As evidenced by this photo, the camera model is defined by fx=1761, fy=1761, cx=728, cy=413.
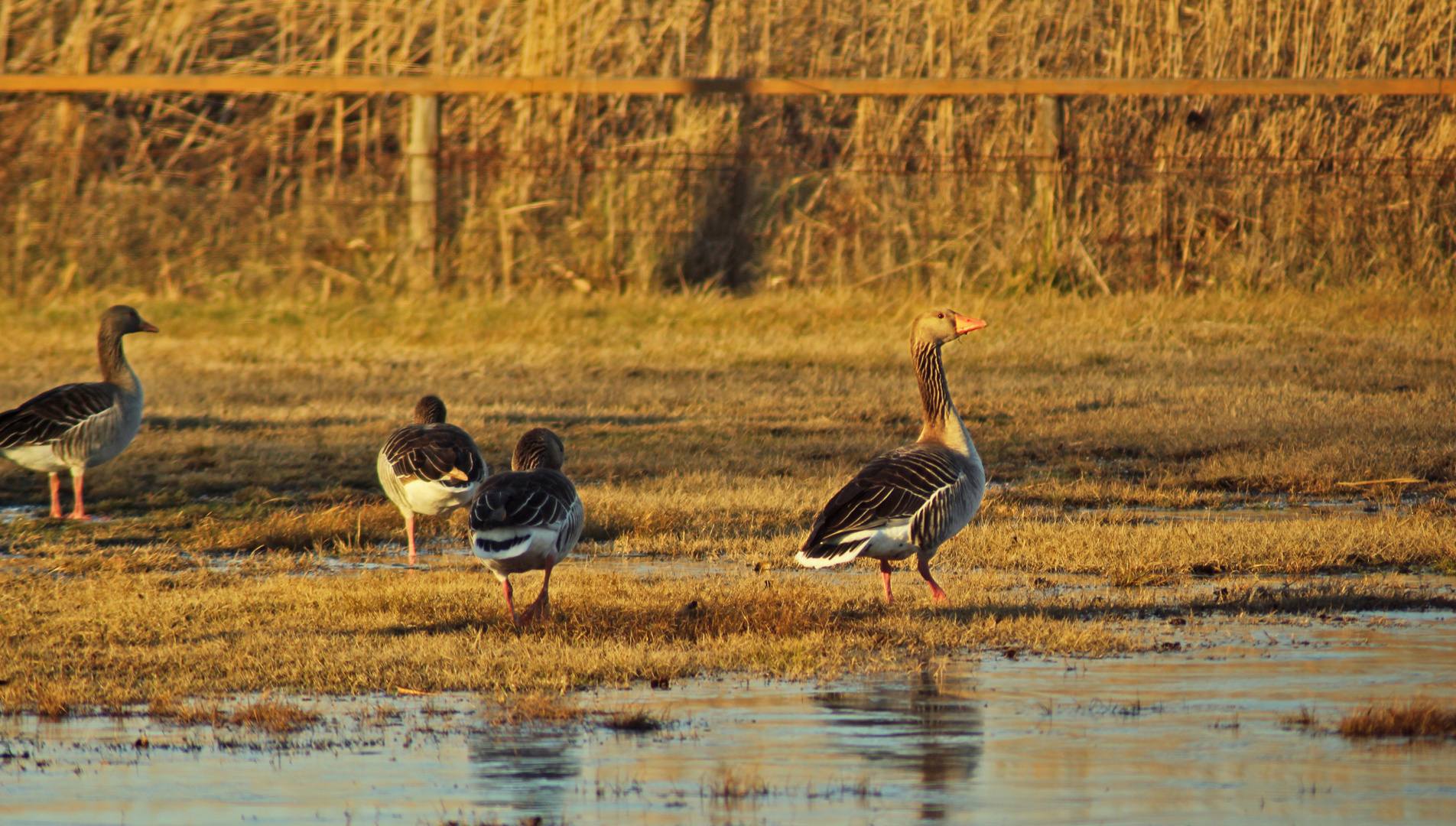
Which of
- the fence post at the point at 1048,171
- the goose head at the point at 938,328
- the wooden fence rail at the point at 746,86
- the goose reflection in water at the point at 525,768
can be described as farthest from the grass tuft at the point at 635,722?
the fence post at the point at 1048,171

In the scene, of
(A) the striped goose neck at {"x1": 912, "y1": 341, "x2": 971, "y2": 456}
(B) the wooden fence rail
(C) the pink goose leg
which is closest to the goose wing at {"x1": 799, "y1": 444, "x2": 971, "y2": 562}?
(C) the pink goose leg

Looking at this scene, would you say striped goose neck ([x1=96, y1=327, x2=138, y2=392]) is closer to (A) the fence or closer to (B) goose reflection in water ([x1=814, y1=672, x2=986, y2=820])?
(B) goose reflection in water ([x1=814, y1=672, x2=986, y2=820])

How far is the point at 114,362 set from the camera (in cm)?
1183

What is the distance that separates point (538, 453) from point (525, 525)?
1.51 metres

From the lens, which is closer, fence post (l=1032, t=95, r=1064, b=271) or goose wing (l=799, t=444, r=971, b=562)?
goose wing (l=799, t=444, r=971, b=562)

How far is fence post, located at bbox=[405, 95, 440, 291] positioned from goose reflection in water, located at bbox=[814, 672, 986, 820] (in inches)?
605

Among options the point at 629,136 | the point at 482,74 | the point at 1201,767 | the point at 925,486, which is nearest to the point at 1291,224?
the point at 629,136

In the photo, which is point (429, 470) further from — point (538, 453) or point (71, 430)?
point (71, 430)

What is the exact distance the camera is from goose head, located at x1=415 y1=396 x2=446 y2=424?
10766 mm

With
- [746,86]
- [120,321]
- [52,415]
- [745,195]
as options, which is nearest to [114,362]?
[120,321]

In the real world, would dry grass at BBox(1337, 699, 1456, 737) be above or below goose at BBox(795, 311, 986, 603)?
below

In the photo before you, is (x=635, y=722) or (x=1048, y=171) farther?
(x=1048, y=171)

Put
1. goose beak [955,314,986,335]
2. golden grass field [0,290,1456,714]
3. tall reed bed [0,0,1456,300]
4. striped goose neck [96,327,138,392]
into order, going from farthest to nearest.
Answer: tall reed bed [0,0,1456,300] < striped goose neck [96,327,138,392] < goose beak [955,314,986,335] < golden grass field [0,290,1456,714]

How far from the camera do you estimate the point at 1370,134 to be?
22000mm
